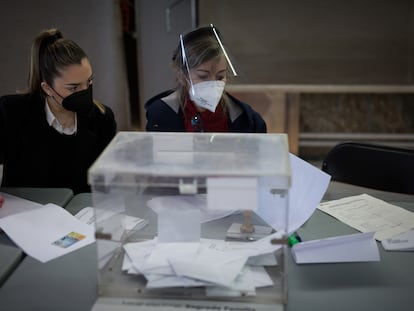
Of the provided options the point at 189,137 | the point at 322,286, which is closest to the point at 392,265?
the point at 322,286

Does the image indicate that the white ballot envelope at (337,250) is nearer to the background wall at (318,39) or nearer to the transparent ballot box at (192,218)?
the transparent ballot box at (192,218)

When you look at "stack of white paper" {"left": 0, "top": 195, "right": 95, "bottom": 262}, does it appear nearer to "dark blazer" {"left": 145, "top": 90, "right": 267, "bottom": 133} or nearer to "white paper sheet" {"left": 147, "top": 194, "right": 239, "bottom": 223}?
"white paper sheet" {"left": 147, "top": 194, "right": 239, "bottom": 223}

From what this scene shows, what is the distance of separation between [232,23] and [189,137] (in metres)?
2.24

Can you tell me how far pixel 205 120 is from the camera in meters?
1.77

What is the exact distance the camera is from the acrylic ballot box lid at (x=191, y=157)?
954 mm

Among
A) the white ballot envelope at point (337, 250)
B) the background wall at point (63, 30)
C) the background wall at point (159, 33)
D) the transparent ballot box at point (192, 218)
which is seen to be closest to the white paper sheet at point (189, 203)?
the transparent ballot box at point (192, 218)

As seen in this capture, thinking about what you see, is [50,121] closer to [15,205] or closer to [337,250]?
[15,205]

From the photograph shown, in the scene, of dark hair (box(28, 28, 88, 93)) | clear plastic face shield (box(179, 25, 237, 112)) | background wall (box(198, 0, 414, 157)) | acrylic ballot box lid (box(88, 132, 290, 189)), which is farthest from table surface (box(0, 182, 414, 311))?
background wall (box(198, 0, 414, 157))

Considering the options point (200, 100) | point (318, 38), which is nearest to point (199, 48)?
point (200, 100)

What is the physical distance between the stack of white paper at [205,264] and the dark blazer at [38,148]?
2.44 ft

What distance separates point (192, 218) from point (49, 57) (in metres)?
0.91

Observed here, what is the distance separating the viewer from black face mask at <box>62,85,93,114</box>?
167 cm

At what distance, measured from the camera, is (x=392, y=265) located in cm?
108

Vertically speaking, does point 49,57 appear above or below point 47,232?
above
